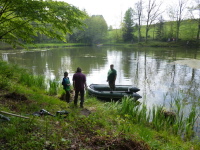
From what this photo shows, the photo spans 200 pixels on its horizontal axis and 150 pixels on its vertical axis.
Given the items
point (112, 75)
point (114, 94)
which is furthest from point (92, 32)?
point (114, 94)

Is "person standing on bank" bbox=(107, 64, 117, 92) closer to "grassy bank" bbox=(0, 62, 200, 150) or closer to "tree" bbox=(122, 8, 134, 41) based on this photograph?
"grassy bank" bbox=(0, 62, 200, 150)

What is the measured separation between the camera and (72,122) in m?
4.48

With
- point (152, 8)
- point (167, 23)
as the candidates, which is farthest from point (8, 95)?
point (167, 23)

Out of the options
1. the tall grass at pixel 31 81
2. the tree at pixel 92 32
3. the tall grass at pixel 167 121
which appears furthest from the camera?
the tree at pixel 92 32

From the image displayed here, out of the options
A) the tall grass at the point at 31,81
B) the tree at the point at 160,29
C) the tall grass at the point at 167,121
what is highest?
the tree at the point at 160,29

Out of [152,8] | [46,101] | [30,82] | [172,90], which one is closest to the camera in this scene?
[46,101]

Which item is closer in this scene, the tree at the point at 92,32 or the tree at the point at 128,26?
the tree at the point at 128,26

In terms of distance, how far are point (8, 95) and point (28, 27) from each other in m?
2.64

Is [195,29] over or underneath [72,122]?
over

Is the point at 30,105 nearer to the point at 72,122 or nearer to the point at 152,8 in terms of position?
the point at 72,122

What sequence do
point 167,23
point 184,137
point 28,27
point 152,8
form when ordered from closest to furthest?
1. point 184,137
2. point 28,27
3. point 152,8
4. point 167,23

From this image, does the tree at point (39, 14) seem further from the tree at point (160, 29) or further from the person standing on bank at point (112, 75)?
the tree at point (160, 29)

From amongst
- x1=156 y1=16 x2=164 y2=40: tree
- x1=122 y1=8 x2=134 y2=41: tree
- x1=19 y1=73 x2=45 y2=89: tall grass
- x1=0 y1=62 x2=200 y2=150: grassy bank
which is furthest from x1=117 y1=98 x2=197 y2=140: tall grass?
x1=122 y1=8 x2=134 y2=41: tree

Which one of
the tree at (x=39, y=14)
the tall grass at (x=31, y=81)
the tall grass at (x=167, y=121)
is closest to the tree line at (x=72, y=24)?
the tree at (x=39, y=14)
